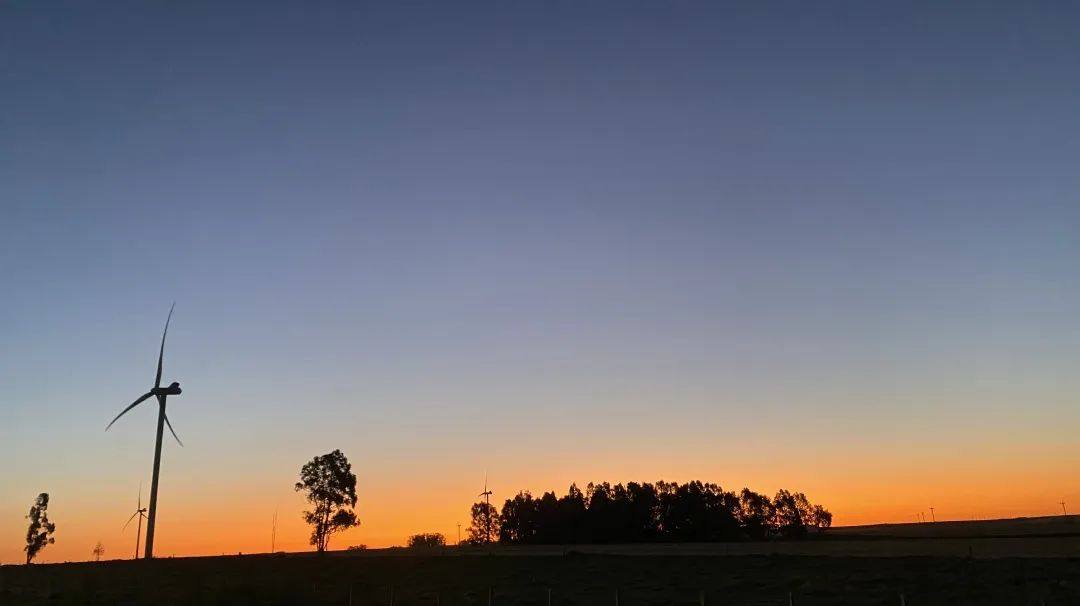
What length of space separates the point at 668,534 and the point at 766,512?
4684 cm

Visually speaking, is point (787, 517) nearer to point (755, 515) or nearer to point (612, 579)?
point (755, 515)

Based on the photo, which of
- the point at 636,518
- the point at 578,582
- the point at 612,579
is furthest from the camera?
the point at 636,518

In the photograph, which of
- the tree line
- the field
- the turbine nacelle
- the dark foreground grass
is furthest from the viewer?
the tree line

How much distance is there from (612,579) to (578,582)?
330cm

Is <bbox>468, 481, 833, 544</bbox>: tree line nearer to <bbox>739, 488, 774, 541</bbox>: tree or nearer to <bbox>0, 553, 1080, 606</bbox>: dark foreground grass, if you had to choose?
<bbox>739, 488, 774, 541</bbox>: tree

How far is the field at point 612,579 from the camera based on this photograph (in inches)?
2275

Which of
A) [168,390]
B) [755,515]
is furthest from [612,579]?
[755,515]

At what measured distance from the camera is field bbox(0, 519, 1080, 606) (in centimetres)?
5778

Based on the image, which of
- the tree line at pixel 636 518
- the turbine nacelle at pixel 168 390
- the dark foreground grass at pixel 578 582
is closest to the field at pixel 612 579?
the dark foreground grass at pixel 578 582

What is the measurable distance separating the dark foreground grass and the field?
0.48ft

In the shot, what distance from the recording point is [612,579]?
74750 mm

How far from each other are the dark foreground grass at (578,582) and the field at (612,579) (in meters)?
0.15

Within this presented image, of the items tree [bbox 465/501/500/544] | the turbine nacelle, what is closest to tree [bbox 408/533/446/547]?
tree [bbox 465/501/500/544]

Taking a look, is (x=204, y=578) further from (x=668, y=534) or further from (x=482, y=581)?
(x=668, y=534)
